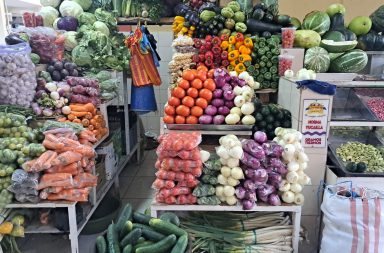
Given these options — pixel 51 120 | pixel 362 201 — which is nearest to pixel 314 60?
pixel 362 201

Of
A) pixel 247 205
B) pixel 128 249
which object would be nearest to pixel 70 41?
pixel 247 205

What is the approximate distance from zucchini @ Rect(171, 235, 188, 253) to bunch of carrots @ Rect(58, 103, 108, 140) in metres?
1.65

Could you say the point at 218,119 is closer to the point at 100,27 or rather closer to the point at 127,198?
the point at 127,198

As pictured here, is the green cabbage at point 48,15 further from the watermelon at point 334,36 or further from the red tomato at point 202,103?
the watermelon at point 334,36

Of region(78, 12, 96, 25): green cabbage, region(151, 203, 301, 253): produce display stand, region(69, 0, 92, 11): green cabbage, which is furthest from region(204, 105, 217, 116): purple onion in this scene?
region(69, 0, 92, 11): green cabbage

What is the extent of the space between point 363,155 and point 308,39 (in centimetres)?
131

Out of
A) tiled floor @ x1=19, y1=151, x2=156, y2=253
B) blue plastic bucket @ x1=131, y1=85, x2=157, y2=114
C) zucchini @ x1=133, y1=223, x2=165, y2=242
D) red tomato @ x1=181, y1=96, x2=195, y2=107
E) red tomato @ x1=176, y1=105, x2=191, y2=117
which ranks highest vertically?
red tomato @ x1=181, y1=96, x2=195, y2=107

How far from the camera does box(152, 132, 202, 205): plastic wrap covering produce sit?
201 cm

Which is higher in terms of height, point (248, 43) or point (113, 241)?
point (248, 43)

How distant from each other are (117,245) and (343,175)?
5.44 feet

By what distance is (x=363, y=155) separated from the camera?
2.57 m

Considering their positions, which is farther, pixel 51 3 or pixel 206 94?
pixel 51 3

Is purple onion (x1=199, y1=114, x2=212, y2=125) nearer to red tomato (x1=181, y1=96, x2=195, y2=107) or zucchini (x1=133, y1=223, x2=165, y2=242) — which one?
red tomato (x1=181, y1=96, x2=195, y2=107)

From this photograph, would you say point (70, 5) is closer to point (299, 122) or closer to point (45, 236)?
point (45, 236)
